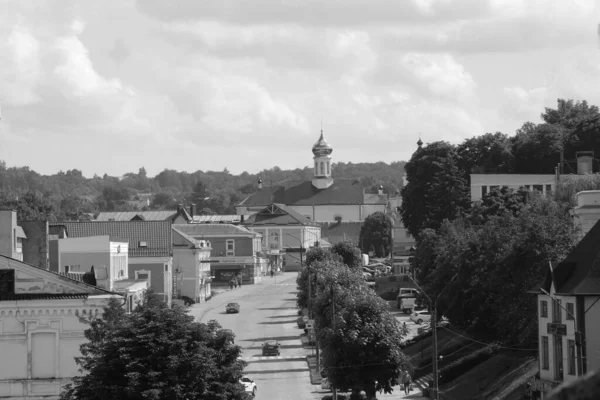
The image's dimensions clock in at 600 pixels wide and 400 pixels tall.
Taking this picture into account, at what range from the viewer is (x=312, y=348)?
77.8 metres

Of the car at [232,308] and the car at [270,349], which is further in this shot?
the car at [232,308]

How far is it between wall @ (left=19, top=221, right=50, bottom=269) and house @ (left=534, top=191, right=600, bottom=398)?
26.8m

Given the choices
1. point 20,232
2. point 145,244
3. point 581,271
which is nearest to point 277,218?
point 145,244

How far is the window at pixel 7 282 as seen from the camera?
3922 cm

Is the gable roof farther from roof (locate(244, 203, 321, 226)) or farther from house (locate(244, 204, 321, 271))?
roof (locate(244, 203, 321, 226))

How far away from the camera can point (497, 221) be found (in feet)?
222

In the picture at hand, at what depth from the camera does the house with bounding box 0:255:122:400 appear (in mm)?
38438

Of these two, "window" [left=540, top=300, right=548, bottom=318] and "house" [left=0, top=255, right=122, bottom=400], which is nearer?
"house" [left=0, top=255, right=122, bottom=400]

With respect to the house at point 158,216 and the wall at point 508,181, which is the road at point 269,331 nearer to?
the wall at point 508,181

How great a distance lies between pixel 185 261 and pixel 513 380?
2554 inches

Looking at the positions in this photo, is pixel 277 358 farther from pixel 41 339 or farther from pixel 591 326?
pixel 591 326

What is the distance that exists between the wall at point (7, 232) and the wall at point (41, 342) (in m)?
13.0

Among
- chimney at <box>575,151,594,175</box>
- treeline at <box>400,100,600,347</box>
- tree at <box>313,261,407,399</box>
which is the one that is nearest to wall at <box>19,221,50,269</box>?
tree at <box>313,261,407,399</box>

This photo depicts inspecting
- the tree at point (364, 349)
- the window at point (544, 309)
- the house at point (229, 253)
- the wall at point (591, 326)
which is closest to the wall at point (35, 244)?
the tree at point (364, 349)
